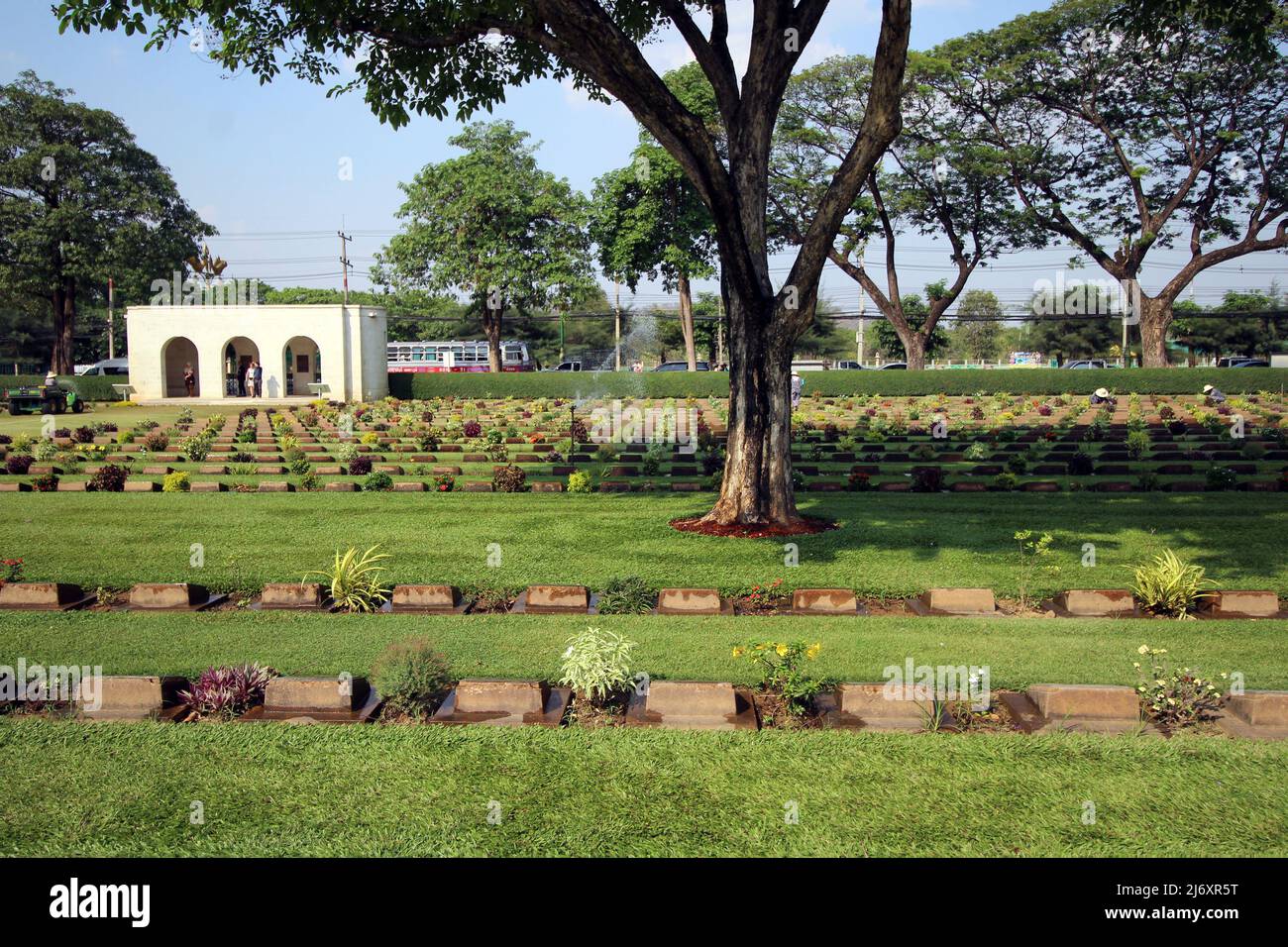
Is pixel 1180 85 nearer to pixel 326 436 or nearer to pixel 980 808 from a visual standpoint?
pixel 326 436

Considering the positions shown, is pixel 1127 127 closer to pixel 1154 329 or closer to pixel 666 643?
pixel 1154 329

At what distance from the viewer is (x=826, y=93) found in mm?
35719

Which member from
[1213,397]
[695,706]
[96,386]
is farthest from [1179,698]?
[96,386]

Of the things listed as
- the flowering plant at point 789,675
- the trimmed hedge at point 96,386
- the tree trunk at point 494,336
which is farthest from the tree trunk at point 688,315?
the flowering plant at point 789,675

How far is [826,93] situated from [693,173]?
96.1 ft

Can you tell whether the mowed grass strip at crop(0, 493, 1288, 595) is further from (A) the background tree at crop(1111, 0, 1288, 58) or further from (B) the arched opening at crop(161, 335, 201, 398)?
(B) the arched opening at crop(161, 335, 201, 398)

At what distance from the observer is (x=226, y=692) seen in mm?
5461

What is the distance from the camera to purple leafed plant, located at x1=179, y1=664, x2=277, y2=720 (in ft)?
17.8

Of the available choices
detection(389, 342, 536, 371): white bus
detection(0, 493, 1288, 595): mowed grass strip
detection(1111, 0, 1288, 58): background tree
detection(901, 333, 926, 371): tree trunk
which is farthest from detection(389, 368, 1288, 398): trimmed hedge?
detection(1111, 0, 1288, 58): background tree

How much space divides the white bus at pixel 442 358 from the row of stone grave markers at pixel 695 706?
1648 inches

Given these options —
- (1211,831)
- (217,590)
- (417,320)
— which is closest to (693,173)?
(217,590)

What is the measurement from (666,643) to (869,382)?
29.4 meters

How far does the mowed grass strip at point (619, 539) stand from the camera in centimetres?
862

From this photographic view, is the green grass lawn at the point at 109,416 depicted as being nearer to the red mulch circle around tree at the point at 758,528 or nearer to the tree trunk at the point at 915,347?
the red mulch circle around tree at the point at 758,528
